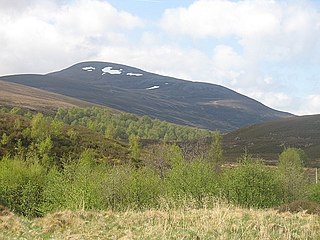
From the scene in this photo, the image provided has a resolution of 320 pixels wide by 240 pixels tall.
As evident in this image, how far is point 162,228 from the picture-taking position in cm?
1628

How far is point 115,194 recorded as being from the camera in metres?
41.8

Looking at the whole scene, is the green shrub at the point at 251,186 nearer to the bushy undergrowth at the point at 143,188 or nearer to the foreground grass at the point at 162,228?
the bushy undergrowth at the point at 143,188

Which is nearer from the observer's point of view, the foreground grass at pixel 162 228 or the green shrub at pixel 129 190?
the foreground grass at pixel 162 228

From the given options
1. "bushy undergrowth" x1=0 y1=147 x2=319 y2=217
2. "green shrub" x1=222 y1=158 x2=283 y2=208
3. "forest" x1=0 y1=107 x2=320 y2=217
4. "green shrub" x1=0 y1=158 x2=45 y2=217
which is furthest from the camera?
"green shrub" x1=0 y1=158 x2=45 y2=217

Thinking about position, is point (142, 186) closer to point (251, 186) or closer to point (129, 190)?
point (129, 190)

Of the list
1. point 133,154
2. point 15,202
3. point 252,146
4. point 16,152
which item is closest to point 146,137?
point 252,146

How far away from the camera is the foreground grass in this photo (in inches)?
593

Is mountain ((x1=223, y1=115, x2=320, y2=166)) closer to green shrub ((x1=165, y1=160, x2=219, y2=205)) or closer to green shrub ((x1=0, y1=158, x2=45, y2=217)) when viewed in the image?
green shrub ((x1=0, y1=158, x2=45, y2=217))

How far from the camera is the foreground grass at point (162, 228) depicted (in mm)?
15055

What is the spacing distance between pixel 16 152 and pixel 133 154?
23635 mm

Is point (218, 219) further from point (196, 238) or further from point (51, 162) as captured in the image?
point (51, 162)

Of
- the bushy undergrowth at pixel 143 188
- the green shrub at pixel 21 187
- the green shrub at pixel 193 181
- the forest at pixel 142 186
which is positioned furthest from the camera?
the green shrub at pixel 21 187

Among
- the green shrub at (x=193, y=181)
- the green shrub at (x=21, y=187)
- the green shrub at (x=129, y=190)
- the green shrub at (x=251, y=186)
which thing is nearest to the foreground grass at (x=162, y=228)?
the green shrub at (x=129, y=190)

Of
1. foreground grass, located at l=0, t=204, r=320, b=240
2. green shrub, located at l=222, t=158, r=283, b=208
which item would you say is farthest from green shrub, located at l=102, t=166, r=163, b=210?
foreground grass, located at l=0, t=204, r=320, b=240
